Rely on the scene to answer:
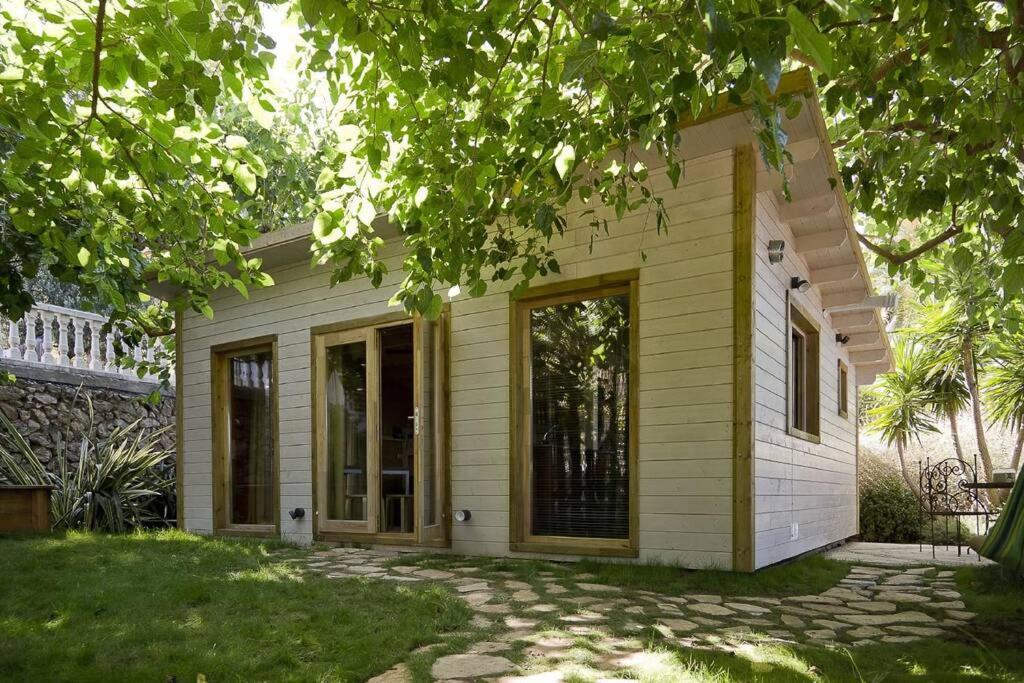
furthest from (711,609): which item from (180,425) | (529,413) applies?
(180,425)

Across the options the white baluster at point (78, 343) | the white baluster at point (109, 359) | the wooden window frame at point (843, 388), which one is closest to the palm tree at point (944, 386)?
the wooden window frame at point (843, 388)

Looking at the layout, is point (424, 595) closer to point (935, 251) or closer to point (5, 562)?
point (5, 562)

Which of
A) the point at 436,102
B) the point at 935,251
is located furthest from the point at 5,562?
the point at 935,251

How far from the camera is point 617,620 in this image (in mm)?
3410

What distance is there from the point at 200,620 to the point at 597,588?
2.04m

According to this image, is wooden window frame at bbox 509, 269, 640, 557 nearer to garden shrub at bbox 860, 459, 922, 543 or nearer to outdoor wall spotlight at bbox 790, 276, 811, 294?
outdoor wall spotlight at bbox 790, 276, 811, 294

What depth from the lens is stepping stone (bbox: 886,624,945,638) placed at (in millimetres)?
3400

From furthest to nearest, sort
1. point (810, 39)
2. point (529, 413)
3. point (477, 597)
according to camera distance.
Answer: point (529, 413)
point (477, 597)
point (810, 39)

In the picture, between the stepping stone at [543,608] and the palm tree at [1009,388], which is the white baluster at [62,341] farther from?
the palm tree at [1009,388]

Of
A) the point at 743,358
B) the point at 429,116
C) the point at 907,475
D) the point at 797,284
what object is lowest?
the point at 907,475

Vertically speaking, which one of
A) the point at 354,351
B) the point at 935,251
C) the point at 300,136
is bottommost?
the point at 354,351

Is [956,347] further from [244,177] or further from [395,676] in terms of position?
[395,676]

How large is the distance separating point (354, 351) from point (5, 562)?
2918 millimetres

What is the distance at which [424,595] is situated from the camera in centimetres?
384
